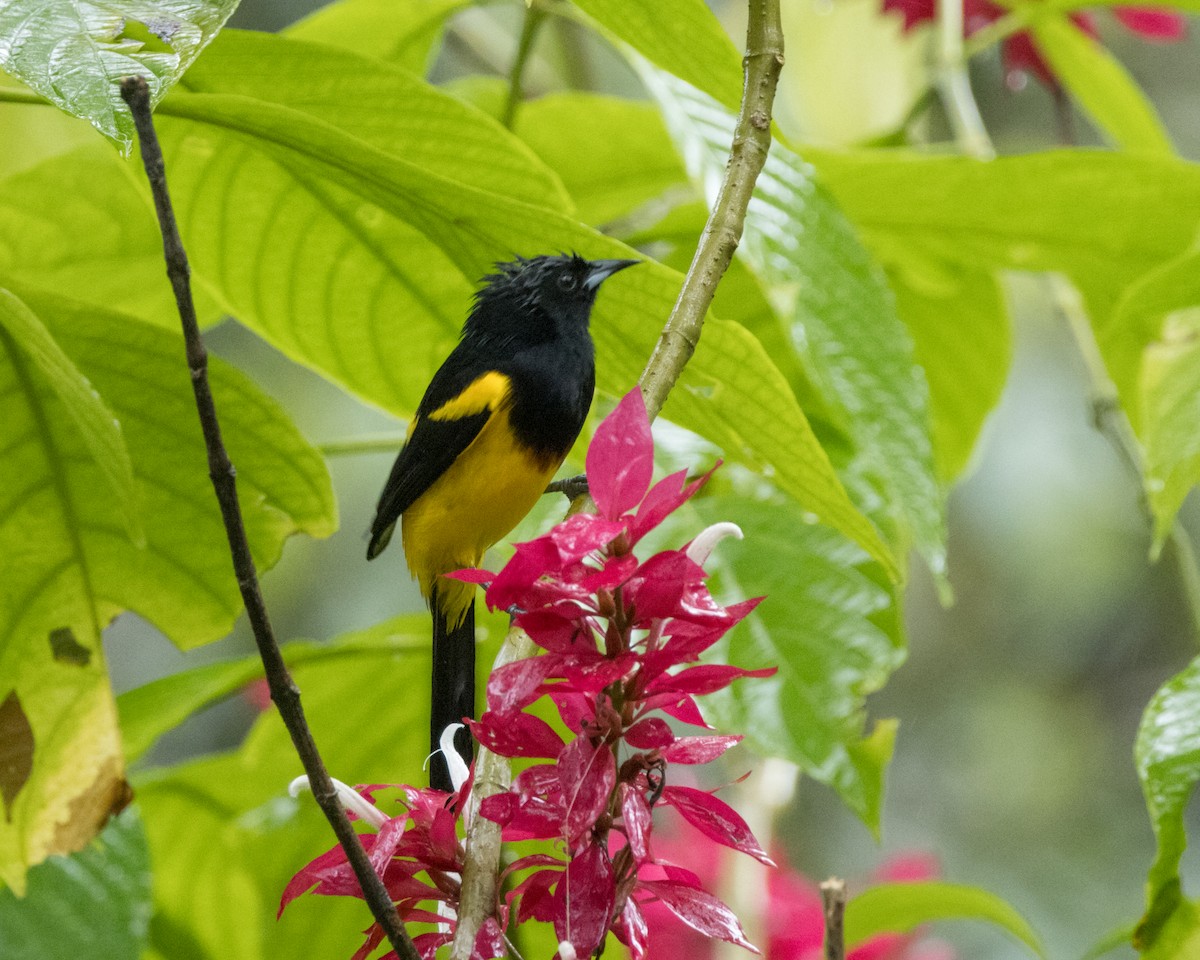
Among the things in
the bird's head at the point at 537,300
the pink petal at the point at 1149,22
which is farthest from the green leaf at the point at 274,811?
the pink petal at the point at 1149,22

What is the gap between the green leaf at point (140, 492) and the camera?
1.29m

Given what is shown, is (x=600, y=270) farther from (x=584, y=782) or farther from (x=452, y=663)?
(x=584, y=782)

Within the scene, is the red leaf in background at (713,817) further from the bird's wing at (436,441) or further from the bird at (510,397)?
the bird's wing at (436,441)

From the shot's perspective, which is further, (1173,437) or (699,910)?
(1173,437)

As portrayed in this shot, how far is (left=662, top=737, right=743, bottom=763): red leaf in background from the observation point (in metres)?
0.75

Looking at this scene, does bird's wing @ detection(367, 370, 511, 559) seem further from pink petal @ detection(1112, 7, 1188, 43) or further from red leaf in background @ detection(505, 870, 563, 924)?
pink petal @ detection(1112, 7, 1188, 43)

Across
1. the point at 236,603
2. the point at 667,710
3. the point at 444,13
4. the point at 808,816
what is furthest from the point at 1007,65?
the point at 808,816

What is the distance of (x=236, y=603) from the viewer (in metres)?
1.42

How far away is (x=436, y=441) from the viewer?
1.69 metres

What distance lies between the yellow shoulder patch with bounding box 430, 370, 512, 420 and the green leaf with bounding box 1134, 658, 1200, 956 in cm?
88

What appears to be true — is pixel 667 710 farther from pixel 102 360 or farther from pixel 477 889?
pixel 102 360

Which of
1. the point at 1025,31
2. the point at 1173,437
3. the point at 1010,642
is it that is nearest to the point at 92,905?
the point at 1173,437

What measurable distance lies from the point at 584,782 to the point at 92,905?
83cm

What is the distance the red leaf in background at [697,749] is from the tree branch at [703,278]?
10cm
